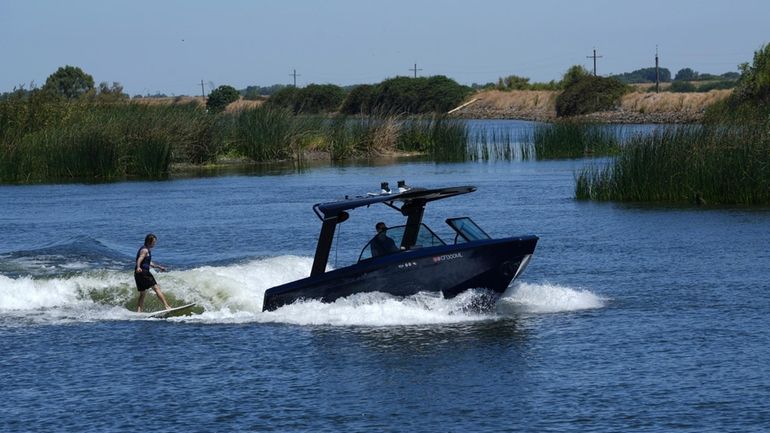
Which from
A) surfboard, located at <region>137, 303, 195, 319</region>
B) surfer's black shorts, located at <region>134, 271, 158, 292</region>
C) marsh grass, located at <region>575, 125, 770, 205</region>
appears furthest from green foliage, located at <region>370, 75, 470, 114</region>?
surfer's black shorts, located at <region>134, 271, 158, 292</region>

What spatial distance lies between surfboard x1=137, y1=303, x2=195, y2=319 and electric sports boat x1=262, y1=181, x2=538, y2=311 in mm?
3053

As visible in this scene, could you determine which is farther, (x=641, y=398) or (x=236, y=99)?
(x=236, y=99)

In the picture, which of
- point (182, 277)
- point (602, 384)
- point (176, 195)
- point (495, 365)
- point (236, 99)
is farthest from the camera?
point (236, 99)

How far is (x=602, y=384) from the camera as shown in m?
17.1

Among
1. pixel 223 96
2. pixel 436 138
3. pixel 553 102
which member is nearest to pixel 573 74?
pixel 553 102

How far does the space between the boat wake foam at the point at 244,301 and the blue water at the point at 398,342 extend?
4 centimetres

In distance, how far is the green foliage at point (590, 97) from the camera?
4862 inches

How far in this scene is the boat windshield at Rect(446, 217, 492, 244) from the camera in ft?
70.3

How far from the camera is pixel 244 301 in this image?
24.4 meters

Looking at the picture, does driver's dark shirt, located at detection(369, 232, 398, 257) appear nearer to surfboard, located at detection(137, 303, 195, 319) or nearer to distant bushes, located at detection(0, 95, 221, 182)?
surfboard, located at detection(137, 303, 195, 319)

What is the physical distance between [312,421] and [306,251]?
1639 centimetres

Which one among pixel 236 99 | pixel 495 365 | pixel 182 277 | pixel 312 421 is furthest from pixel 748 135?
pixel 236 99

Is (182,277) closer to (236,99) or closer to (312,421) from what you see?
(312,421)

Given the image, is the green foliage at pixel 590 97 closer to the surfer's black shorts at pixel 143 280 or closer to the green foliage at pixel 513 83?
the green foliage at pixel 513 83
